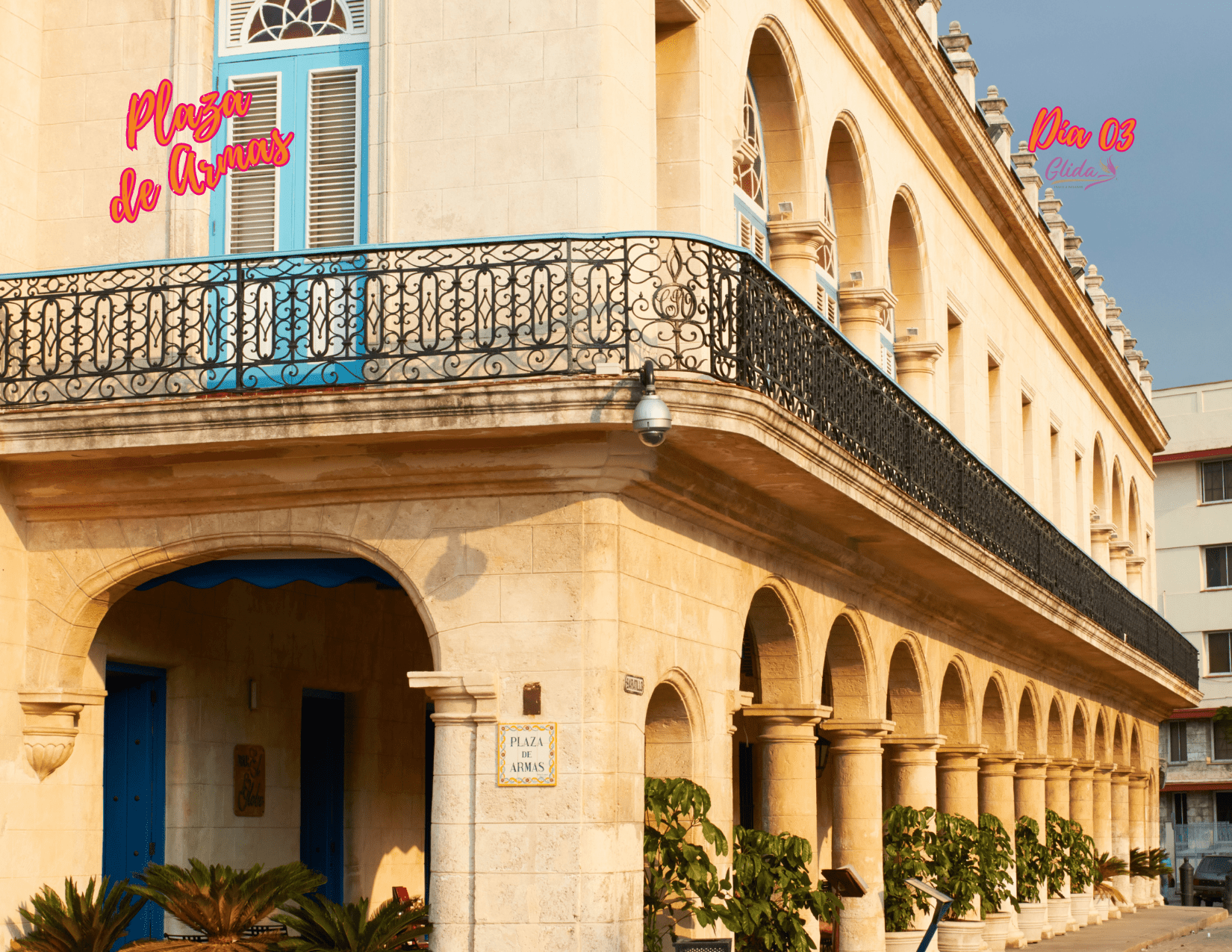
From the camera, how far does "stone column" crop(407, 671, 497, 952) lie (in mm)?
11219

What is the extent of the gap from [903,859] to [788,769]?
3.21m

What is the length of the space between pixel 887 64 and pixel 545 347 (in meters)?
8.88

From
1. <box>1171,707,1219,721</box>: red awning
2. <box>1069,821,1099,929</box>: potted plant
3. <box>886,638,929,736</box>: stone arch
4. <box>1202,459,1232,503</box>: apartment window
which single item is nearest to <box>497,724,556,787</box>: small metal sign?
<box>886,638,929,736</box>: stone arch

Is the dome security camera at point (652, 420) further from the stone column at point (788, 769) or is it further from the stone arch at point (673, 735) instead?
the stone column at point (788, 769)

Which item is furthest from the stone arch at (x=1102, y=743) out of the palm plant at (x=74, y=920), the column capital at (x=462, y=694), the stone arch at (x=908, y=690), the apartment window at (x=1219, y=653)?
the palm plant at (x=74, y=920)

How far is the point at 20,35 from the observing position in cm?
1305

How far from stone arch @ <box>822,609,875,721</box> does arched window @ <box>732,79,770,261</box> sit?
3588mm

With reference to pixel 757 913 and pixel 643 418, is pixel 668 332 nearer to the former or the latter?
pixel 643 418

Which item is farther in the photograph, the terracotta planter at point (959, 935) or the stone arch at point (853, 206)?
the terracotta planter at point (959, 935)

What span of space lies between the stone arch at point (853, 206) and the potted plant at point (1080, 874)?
11081mm

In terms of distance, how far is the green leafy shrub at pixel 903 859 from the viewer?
1717 centimetres

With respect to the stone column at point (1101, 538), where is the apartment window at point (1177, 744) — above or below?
below

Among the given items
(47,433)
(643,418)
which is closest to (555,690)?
(643,418)

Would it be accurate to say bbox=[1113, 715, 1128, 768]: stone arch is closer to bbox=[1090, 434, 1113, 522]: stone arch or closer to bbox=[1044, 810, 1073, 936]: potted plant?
bbox=[1090, 434, 1113, 522]: stone arch
